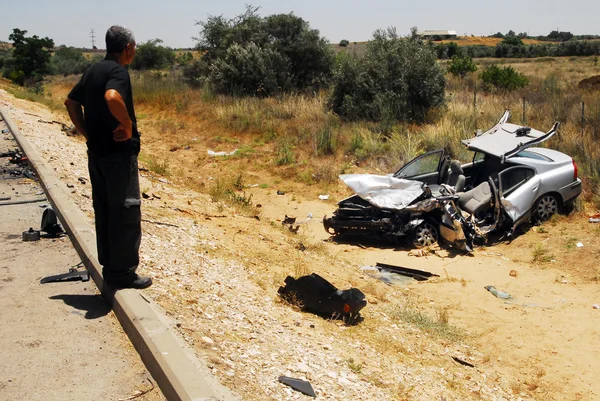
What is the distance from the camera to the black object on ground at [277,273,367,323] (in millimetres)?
6250

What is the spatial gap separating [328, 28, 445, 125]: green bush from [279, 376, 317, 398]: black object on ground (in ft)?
50.7

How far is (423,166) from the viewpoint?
12.1 m

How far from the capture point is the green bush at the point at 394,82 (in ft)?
65.2

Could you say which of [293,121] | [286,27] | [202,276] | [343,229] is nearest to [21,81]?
[286,27]

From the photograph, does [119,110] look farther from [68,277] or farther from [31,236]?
[31,236]

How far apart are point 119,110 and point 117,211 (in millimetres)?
838

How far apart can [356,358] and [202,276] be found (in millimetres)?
1862

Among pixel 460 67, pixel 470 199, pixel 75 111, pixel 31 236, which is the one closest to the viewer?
pixel 75 111

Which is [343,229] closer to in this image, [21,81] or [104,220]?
[104,220]

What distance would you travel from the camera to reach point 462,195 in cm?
1117

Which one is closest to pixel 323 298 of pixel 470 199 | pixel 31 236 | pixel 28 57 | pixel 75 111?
pixel 75 111

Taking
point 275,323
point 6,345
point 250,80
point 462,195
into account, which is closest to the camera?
point 6,345

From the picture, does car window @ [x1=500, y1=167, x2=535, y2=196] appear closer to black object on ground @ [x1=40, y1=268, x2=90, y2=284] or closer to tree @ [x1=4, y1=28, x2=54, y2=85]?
black object on ground @ [x1=40, y1=268, x2=90, y2=284]

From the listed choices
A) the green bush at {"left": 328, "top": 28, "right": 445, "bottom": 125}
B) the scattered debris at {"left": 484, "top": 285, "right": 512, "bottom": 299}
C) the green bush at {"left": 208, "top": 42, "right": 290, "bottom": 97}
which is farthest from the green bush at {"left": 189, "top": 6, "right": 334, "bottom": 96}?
the scattered debris at {"left": 484, "top": 285, "right": 512, "bottom": 299}
